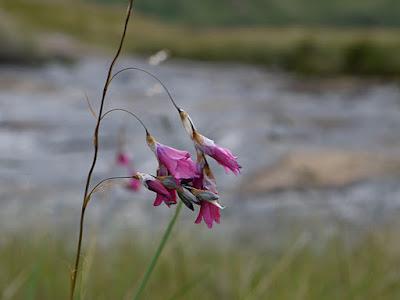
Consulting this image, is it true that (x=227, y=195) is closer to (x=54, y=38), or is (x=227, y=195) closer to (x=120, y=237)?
(x=120, y=237)

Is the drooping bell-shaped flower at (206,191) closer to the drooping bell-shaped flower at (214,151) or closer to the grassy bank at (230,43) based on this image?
the drooping bell-shaped flower at (214,151)

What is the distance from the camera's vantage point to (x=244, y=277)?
1919 mm

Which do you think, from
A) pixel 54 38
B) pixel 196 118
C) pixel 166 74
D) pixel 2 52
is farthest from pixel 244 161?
pixel 54 38

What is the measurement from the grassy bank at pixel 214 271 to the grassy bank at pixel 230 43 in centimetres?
1588

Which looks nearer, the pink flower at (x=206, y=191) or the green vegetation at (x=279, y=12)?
the pink flower at (x=206, y=191)

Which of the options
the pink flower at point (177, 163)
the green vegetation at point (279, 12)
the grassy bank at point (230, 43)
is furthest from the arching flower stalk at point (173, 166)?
the green vegetation at point (279, 12)

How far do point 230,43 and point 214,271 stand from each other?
23082mm

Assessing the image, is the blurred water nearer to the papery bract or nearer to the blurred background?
the blurred background

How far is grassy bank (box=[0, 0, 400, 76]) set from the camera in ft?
64.4

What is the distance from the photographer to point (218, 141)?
5.85 m

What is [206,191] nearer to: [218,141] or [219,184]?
[219,184]

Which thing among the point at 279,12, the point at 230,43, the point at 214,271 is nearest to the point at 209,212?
the point at 214,271

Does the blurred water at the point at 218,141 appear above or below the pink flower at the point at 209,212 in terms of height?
below

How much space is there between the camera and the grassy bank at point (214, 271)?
180 cm
